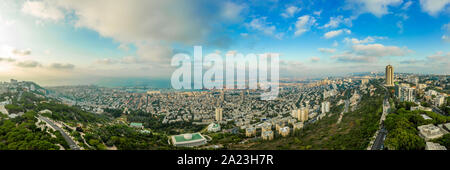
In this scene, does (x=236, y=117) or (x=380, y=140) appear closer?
(x=380, y=140)

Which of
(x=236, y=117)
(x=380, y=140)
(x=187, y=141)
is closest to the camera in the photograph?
(x=380, y=140)

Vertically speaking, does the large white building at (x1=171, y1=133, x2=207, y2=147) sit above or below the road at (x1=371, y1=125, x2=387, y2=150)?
below

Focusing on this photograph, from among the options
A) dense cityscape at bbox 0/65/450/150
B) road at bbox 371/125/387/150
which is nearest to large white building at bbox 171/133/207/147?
dense cityscape at bbox 0/65/450/150

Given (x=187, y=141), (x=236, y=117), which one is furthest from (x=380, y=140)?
(x=236, y=117)

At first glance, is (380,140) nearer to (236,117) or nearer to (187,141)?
(187,141)

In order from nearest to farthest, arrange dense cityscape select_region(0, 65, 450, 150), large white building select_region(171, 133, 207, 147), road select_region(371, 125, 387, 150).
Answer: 1. road select_region(371, 125, 387, 150)
2. dense cityscape select_region(0, 65, 450, 150)
3. large white building select_region(171, 133, 207, 147)

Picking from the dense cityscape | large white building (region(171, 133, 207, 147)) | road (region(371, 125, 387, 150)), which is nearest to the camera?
road (region(371, 125, 387, 150))

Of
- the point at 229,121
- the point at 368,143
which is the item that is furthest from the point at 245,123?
the point at 368,143

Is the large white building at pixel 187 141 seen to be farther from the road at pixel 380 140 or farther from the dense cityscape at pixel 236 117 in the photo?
the road at pixel 380 140

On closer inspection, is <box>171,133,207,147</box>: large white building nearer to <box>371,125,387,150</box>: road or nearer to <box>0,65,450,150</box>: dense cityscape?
<box>0,65,450,150</box>: dense cityscape

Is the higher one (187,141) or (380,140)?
(380,140)
